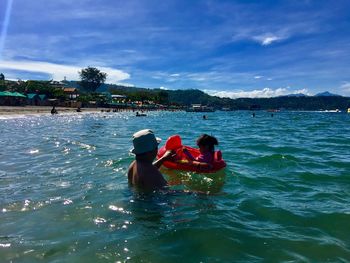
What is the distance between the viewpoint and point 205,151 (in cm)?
850

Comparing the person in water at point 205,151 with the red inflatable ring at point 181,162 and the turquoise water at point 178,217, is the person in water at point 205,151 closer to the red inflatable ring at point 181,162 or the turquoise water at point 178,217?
the red inflatable ring at point 181,162

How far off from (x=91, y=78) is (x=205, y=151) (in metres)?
167

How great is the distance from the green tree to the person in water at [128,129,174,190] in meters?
167

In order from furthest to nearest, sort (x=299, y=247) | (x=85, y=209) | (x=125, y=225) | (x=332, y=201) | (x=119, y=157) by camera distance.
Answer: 1. (x=119, y=157)
2. (x=332, y=201)
3. (x=85, y=209)
4. (x=125, y=225)
5. (x=299, y=247)

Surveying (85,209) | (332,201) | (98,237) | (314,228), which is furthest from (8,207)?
(332,201)

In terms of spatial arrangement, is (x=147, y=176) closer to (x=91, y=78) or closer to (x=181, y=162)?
(x=181, y=162)

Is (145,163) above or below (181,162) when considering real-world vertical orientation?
above

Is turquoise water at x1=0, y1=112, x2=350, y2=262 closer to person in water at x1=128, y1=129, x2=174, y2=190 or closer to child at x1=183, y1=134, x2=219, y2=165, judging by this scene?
person in water at x1=128, y1=129, x2=174, y2=190

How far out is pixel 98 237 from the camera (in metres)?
4.26

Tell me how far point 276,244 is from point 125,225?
6.48 feet

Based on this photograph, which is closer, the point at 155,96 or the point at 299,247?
the point at 299,247

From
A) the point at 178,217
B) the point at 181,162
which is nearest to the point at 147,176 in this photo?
the point at 178,217

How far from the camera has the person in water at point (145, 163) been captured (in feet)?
18.8

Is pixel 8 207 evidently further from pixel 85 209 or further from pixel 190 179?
pixel 190 179
